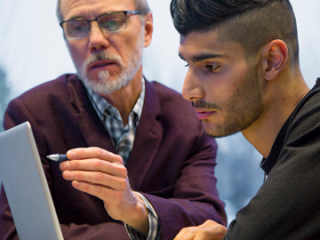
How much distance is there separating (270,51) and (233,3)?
0.16m

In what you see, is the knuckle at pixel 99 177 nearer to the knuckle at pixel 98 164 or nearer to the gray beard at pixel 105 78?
the knuckle at pixel 98 164

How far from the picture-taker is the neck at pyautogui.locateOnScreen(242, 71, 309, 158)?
3.08 ft

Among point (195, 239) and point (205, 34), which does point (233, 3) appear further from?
point (195, 239)

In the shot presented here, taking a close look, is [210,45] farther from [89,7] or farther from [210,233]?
[89,7]

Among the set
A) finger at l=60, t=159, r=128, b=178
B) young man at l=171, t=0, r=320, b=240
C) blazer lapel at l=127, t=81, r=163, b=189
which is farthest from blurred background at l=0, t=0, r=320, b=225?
finger at l=60, t=159, r=128, b=178

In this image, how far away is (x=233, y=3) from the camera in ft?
3.07

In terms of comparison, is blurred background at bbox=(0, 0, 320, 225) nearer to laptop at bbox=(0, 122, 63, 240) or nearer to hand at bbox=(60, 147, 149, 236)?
hand at bbox=(60, 147, 149, 236)

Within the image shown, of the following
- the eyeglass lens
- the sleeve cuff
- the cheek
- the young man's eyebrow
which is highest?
the eyeglass lens

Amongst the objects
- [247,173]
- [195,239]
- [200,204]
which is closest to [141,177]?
[200,204]

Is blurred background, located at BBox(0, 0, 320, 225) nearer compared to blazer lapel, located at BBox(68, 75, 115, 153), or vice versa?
blazer lapel, located at BBox(68, 75, 115, 153)

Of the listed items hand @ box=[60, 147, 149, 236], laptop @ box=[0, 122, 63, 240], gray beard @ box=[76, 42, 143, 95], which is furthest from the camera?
gray beard @ box=[76, 42, 143, 95]

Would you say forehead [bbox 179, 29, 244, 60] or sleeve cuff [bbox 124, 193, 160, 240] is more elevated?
forehead [bbox 179, 29, 244, 60]

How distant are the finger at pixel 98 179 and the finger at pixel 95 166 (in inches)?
0.4

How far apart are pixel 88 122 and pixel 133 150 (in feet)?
0.70
